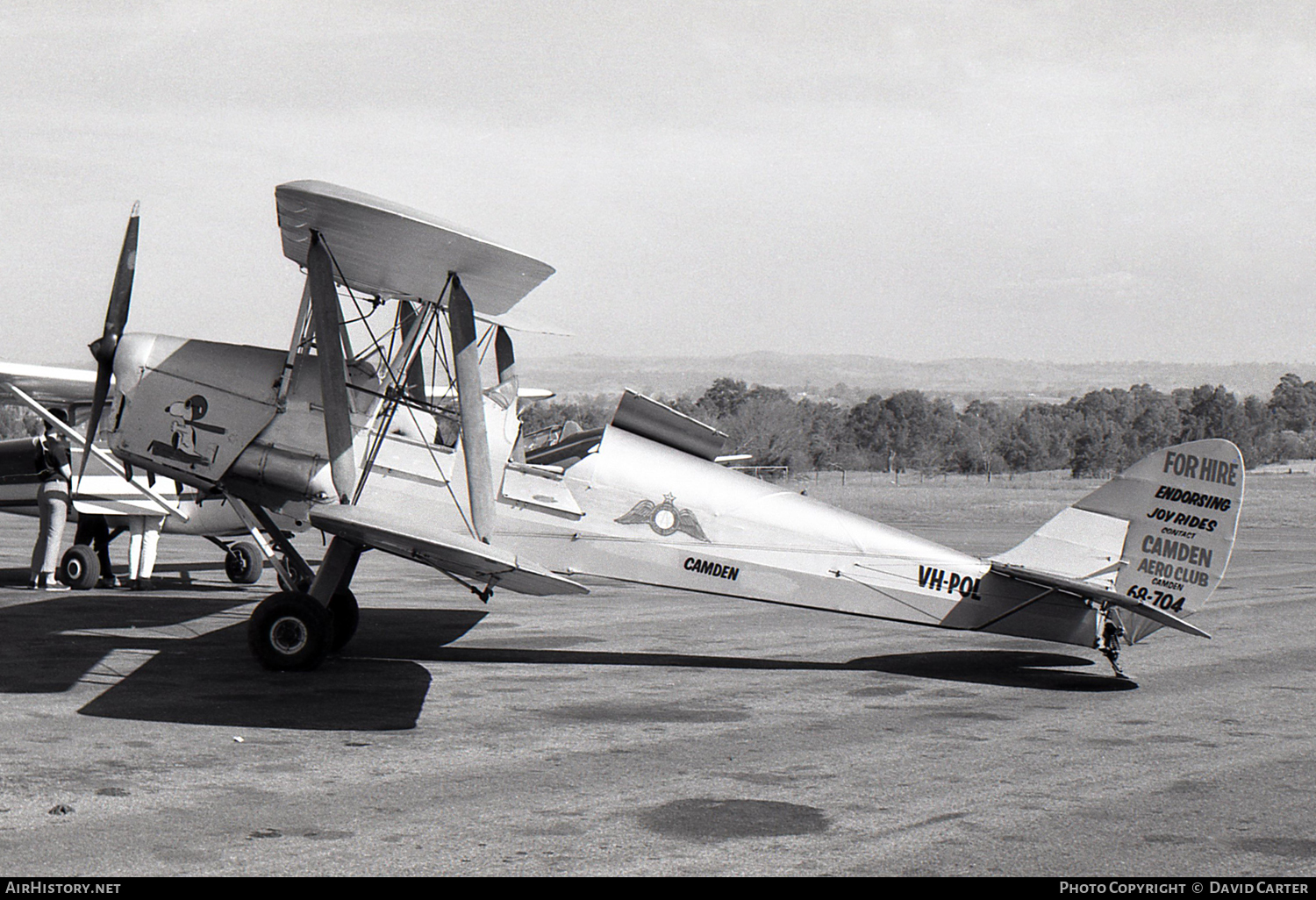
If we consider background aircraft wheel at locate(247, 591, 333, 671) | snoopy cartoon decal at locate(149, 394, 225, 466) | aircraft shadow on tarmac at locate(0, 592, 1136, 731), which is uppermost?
snoopy cartoon decal at locate(149, 394, 225, 466)

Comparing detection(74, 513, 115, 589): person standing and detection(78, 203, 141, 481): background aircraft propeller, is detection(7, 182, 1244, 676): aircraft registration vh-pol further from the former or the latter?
detection(74, 513, 115, 589): person standing

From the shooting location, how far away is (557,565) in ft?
31.2

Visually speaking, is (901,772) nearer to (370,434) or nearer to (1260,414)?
(370,434)

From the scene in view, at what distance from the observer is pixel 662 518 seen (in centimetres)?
960

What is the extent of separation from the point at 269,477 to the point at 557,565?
7.52 feet

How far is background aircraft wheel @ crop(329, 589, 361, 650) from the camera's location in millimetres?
10317

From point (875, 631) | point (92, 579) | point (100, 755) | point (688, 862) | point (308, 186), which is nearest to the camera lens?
point (688, 862)

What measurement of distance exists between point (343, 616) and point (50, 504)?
5658 millimetres

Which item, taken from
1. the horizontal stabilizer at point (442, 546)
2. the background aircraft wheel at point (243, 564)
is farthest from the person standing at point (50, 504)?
the horizontal stabilizer at point (442, 546)

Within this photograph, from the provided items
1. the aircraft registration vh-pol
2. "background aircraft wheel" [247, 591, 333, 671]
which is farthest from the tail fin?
"background aircraft wheel" [247, 591, 333, 671]

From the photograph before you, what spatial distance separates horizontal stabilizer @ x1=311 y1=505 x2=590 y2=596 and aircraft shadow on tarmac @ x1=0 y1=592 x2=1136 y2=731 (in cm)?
105

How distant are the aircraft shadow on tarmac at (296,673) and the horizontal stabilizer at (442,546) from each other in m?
1.05

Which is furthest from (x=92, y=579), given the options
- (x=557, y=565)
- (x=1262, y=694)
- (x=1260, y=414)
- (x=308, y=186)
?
(x=1260, y=414)

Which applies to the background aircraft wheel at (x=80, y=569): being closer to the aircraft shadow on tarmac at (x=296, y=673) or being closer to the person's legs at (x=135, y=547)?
the person's legs at (x=135, y=547)
